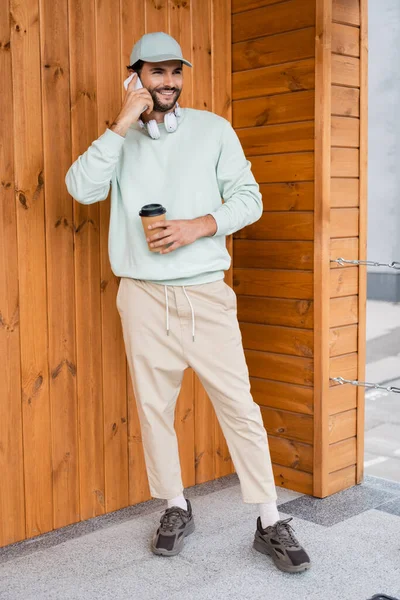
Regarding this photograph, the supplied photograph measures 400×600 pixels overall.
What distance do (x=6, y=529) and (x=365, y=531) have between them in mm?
1165

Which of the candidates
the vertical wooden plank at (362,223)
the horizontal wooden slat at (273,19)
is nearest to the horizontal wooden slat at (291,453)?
the vertical wooden plank at (362,223)

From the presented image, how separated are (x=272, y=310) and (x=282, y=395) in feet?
1.08

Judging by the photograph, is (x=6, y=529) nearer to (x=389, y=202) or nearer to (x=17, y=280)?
(x=17, y=280)

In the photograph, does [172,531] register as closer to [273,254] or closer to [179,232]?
[179,232]

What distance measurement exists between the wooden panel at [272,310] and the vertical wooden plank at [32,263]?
91 cm

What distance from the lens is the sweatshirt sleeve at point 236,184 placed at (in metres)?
2.53

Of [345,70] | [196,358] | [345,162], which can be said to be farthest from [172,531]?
[345,70]

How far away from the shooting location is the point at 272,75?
3092mm

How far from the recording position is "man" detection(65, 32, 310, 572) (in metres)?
2.49

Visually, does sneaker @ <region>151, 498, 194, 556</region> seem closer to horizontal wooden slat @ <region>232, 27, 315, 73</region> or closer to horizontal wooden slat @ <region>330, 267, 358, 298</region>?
horizontal wooden slat @ <region>330, 267, 358, 298</region>

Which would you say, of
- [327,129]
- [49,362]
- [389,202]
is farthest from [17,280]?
[389,202]

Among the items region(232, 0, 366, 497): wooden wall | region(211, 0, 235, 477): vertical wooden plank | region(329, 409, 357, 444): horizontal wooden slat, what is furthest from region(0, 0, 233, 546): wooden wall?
region(329, 409, 357, 444): horizontal wooden slat

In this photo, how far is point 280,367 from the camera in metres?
3.15

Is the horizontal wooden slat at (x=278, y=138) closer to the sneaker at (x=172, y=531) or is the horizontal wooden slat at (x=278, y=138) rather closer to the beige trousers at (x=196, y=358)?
the beige trousers at (x=196, y=358)
